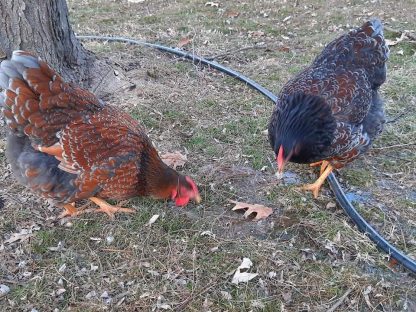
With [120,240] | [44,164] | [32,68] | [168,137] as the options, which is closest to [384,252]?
[120,240]

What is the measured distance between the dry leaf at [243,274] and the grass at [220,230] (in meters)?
0.04

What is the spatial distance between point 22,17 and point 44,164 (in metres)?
1.71

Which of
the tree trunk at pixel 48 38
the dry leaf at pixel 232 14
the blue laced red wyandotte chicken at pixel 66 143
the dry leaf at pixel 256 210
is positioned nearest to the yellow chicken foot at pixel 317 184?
the dry leaf at pixel 256 210

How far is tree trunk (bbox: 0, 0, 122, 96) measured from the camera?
398 centimetres

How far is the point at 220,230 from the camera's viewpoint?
3400mm

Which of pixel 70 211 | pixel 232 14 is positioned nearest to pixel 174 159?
pixel 70 211

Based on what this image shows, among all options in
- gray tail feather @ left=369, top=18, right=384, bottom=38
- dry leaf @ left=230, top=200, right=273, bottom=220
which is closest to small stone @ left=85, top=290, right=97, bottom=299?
dry leaf @ left=230, top=200, right=273, bottom=220

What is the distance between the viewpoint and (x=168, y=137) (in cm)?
439

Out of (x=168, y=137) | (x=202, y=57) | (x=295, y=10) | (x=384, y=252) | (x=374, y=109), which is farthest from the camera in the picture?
(x=295, y=10)

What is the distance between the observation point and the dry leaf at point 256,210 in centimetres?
348

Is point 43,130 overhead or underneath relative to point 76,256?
overhead

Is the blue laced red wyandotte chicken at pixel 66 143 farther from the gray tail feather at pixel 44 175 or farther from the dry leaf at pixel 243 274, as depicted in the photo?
the dry leaf at pixel 243 274

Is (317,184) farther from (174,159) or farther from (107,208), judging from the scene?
(107,208)

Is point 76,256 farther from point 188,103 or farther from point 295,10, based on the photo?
point 295,10
